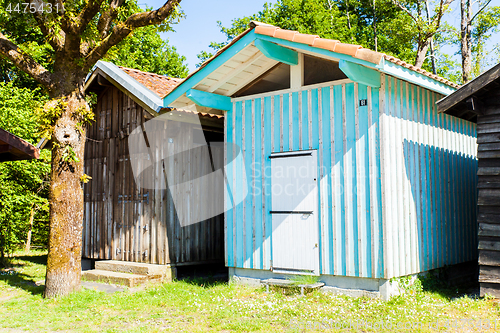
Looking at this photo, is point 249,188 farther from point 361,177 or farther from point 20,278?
point 20,278

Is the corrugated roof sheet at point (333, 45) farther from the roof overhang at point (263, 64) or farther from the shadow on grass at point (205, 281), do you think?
the shadow on grass at point (205, 281)

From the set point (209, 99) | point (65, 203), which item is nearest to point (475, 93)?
point (209, 99)

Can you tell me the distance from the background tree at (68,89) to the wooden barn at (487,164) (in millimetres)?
5061

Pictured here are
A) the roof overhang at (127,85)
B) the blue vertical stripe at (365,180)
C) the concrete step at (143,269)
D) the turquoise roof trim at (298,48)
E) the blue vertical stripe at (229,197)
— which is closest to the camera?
the turquoise roof trim at (298,48)

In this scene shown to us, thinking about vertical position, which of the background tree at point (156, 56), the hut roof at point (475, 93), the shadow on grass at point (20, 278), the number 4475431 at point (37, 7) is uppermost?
the background tree at point (156, 56)

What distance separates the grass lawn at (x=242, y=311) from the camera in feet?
19.0

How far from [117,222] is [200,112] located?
10.8ft

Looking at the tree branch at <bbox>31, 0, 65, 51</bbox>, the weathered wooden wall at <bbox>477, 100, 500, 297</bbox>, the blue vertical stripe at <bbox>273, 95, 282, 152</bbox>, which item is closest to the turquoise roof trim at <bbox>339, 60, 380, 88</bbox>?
the blue vertical stripe at <bbox>273, 95, 282, 152</bbox>

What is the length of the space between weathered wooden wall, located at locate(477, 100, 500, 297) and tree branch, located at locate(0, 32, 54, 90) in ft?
24.4

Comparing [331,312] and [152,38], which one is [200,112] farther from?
[152,38]

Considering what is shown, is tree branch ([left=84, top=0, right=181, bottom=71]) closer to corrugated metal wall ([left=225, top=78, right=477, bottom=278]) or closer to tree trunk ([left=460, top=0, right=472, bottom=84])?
corrugated metal wall ([left=225, top=78, right=477, bottom=278])

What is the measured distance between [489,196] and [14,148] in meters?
8.91

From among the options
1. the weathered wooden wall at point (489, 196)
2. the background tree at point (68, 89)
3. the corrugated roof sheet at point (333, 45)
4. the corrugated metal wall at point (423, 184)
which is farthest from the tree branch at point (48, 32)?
the weathered wooden wall at point (489, 196)

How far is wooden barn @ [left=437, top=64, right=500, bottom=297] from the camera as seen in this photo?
6781 millimetres
